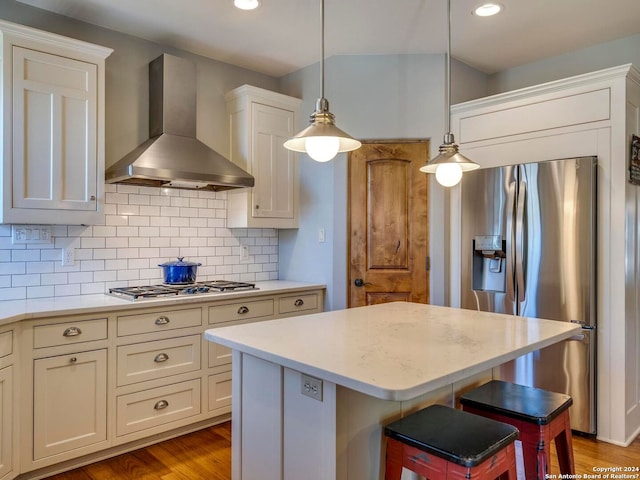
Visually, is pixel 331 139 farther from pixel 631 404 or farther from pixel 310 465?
pixel 631 404

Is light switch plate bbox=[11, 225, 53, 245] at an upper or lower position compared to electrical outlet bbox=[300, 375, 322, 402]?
upper

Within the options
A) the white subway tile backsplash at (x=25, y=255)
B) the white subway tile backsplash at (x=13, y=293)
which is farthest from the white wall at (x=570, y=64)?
the white subway tile backsplash at (x=13, y=293)

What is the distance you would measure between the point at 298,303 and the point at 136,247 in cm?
126

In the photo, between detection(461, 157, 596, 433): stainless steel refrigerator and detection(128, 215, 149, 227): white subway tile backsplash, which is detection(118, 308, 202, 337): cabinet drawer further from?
detection(461, 157, 596, 433): stainless steel refrigerator

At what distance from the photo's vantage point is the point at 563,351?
3029mm

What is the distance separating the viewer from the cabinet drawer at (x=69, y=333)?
8.03 feet

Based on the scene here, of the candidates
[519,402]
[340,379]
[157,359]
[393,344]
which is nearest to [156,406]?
[157,359]

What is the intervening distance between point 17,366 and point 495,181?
3.07 m

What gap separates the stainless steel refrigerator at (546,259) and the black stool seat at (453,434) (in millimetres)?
1637

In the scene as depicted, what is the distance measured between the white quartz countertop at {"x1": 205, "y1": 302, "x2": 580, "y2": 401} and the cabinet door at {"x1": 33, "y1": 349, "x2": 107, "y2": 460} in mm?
1143

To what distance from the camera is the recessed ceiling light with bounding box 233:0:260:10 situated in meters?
2.90

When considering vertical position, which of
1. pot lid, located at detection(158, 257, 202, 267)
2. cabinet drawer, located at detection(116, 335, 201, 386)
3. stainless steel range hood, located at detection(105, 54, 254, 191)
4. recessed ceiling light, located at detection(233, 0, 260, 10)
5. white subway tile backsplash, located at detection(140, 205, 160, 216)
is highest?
recessed ceiling light, located at detection(233, 0, 260, 10)

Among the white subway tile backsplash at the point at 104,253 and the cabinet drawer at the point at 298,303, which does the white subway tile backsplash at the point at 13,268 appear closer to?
the white subway tile backsplash at the point at 104,253

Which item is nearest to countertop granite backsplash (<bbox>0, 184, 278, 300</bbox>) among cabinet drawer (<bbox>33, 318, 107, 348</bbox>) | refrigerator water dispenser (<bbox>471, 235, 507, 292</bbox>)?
cabinet drawer (<bbox>33, 318, 107, 348</bbox>)
